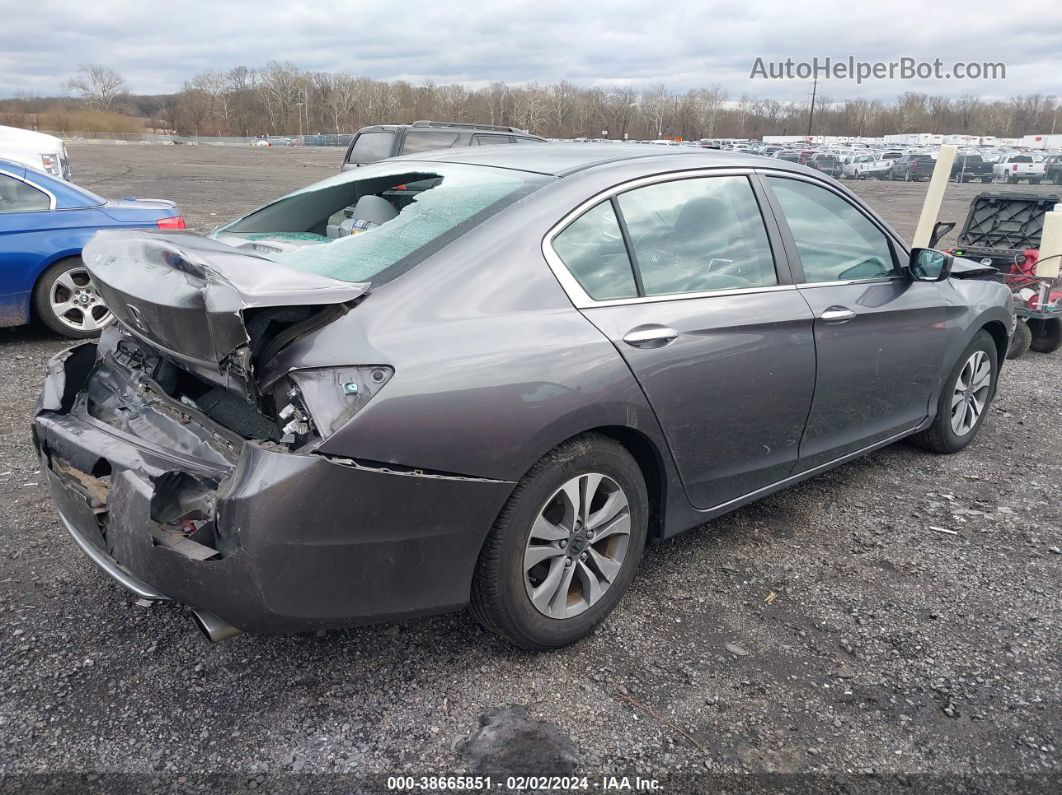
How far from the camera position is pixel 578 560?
2.76 metres

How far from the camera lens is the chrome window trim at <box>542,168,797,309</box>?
2705 millimetres

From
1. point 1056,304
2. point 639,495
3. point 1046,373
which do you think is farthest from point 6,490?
point 1056,304

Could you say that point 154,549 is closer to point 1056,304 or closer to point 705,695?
point 705,695

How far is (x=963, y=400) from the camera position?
4.63 metres

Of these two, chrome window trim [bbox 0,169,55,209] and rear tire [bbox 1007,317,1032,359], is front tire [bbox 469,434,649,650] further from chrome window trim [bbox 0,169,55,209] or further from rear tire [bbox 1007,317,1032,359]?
rear tire [bbox 1007,317,1032,359]

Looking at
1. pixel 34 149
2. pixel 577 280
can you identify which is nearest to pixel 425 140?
pixel 34 149

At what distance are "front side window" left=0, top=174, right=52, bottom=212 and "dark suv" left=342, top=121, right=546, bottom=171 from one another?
18.6 ft

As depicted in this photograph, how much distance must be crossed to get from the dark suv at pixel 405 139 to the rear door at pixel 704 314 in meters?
9.09

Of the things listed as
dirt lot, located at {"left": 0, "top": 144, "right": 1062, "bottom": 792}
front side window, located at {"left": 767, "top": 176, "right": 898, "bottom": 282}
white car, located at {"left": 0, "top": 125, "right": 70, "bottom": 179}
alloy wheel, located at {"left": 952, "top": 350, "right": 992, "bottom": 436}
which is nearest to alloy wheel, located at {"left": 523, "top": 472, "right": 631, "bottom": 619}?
dirt lot, located at {"left": 0, "top": 144, "right": 1062, "bottom": 792}

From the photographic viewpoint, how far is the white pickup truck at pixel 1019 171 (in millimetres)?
38531

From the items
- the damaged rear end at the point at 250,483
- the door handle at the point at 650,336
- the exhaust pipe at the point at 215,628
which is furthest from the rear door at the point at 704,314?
the exhaust pipe at the point at 215,628

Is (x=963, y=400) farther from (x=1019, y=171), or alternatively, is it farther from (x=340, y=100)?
(x=340, y=100)

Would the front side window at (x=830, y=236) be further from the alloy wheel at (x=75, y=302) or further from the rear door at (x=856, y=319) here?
the alloy wheel at (x=75, y=302)

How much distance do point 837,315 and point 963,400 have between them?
5.43ft
